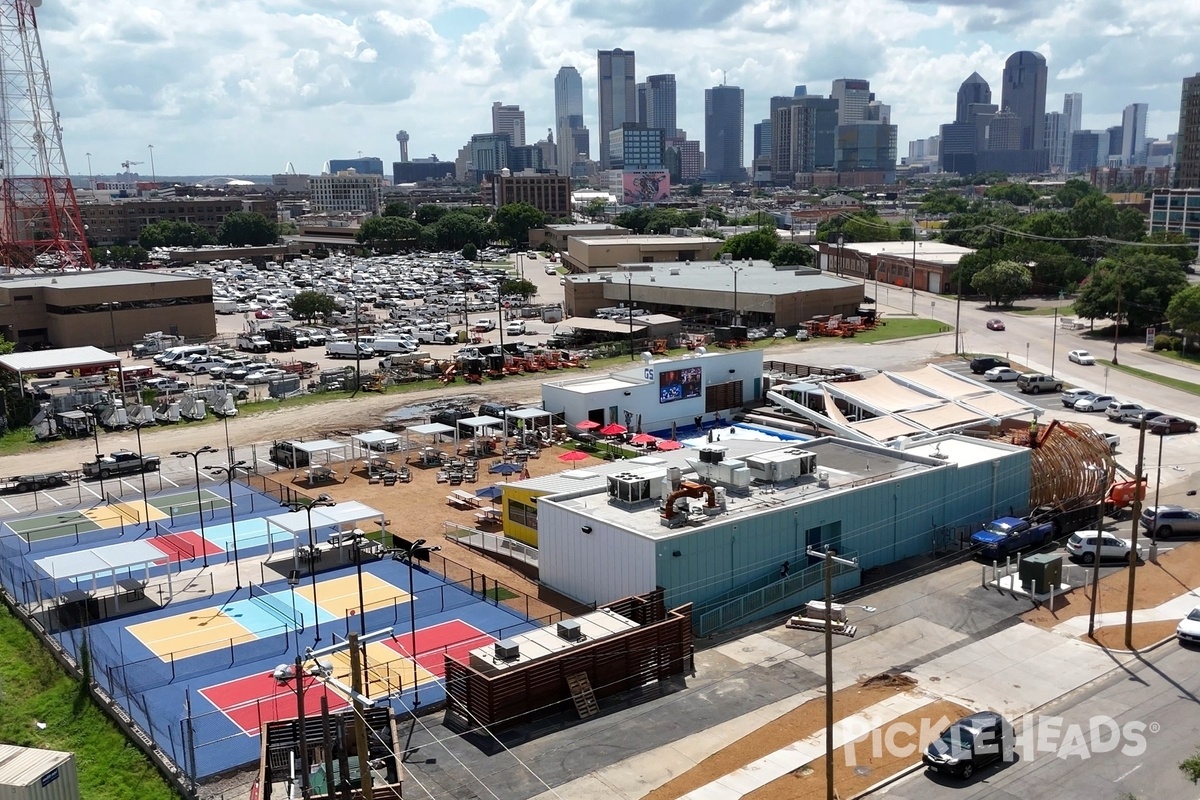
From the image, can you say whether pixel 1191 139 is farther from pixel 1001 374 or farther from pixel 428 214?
pixel 428 214

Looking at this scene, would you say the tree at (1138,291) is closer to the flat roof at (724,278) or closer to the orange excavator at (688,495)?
the flat roof at (724,278)

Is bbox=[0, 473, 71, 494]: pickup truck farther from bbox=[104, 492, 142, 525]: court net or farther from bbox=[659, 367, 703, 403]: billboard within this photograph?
bbox=[659, 367, 703, 403]: billboard

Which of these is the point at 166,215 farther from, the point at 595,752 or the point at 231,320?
the point at 595,752

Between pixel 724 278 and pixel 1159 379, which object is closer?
pixel 1159 379

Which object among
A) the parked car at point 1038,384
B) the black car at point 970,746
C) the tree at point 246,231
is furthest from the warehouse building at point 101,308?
the tree at point 246,231

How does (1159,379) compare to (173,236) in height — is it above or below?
below

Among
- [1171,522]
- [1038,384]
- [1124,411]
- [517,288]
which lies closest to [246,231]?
[517,288]

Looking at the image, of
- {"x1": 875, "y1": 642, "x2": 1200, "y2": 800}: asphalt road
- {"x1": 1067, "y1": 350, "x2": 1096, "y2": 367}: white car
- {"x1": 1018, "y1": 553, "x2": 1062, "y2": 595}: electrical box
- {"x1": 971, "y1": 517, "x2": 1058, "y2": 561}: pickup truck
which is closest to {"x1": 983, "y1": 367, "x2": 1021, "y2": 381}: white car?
{"x1": 1067, "y1": 350, "x2": 1096, "y2": 367}: white car
